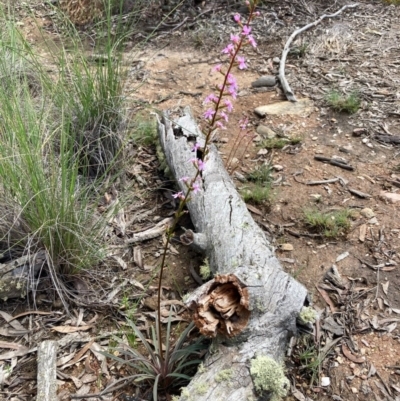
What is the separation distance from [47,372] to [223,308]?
3.14ft

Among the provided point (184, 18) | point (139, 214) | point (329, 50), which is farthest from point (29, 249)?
point (184, 18)

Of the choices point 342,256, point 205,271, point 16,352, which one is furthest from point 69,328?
point 342,256

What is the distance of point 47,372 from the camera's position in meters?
2.33

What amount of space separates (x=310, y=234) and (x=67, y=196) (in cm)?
157

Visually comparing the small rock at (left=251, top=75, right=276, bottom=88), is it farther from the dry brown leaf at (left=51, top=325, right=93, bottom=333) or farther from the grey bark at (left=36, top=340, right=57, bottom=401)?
the grey bark at (left=36, top=340, right=57, bottom=401)

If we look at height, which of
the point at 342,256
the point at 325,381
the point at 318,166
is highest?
the point at 318,166

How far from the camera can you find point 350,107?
4.16m

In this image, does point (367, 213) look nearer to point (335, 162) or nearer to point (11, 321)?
point (335, 162)

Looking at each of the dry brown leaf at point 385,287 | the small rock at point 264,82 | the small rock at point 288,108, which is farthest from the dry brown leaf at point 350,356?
the small rock at point 264,82

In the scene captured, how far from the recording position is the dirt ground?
2494 mm

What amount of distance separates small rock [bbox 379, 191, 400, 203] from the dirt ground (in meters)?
0.02

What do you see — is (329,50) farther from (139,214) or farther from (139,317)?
(139,317)

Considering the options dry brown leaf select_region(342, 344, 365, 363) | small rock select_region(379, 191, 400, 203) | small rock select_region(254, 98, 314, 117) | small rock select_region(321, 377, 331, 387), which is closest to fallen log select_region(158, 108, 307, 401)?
small rock select_region(321, 377, 331, 387)

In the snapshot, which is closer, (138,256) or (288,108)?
(138,256)
